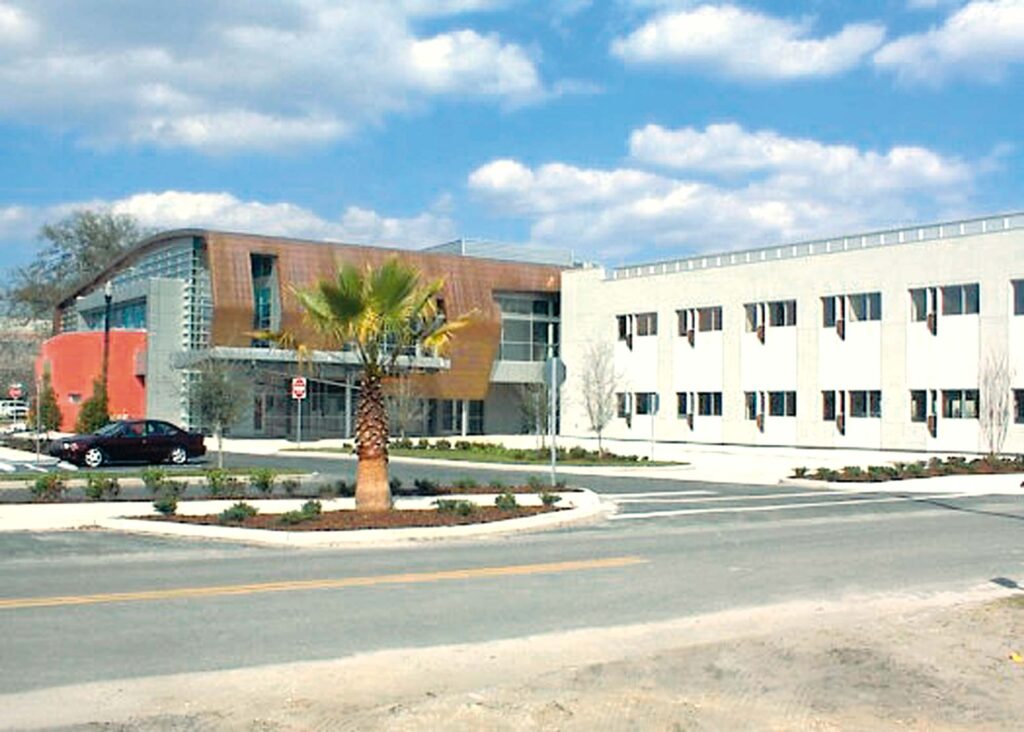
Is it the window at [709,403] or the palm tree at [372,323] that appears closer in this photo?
the palm tree at [372,323]

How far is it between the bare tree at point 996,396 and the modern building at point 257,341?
2018 cm

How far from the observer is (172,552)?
14.6m

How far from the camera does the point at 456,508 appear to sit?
1839cm

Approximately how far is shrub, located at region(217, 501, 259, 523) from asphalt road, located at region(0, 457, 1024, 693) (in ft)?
4.66

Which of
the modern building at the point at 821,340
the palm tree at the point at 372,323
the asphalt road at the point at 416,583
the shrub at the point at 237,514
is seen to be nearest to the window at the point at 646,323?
the modern building at the point at 821,340

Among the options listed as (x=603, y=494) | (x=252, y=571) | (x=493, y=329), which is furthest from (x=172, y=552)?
(x=493, y=329)

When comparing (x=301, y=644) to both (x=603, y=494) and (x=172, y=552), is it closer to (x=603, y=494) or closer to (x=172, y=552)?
(x=172, y=552)

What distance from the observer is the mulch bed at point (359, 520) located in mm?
16453

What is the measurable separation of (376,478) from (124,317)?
49.6m

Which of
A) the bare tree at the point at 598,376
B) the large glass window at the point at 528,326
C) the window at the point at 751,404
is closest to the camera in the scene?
the window at the point at 751,404

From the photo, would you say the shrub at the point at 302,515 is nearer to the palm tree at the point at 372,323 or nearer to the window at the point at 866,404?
the palm tree at the point at 372,323

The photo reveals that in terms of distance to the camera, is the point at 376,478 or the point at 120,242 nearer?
the point at 376,478

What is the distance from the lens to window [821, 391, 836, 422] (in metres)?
51.3

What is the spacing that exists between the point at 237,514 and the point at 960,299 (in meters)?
36.7
